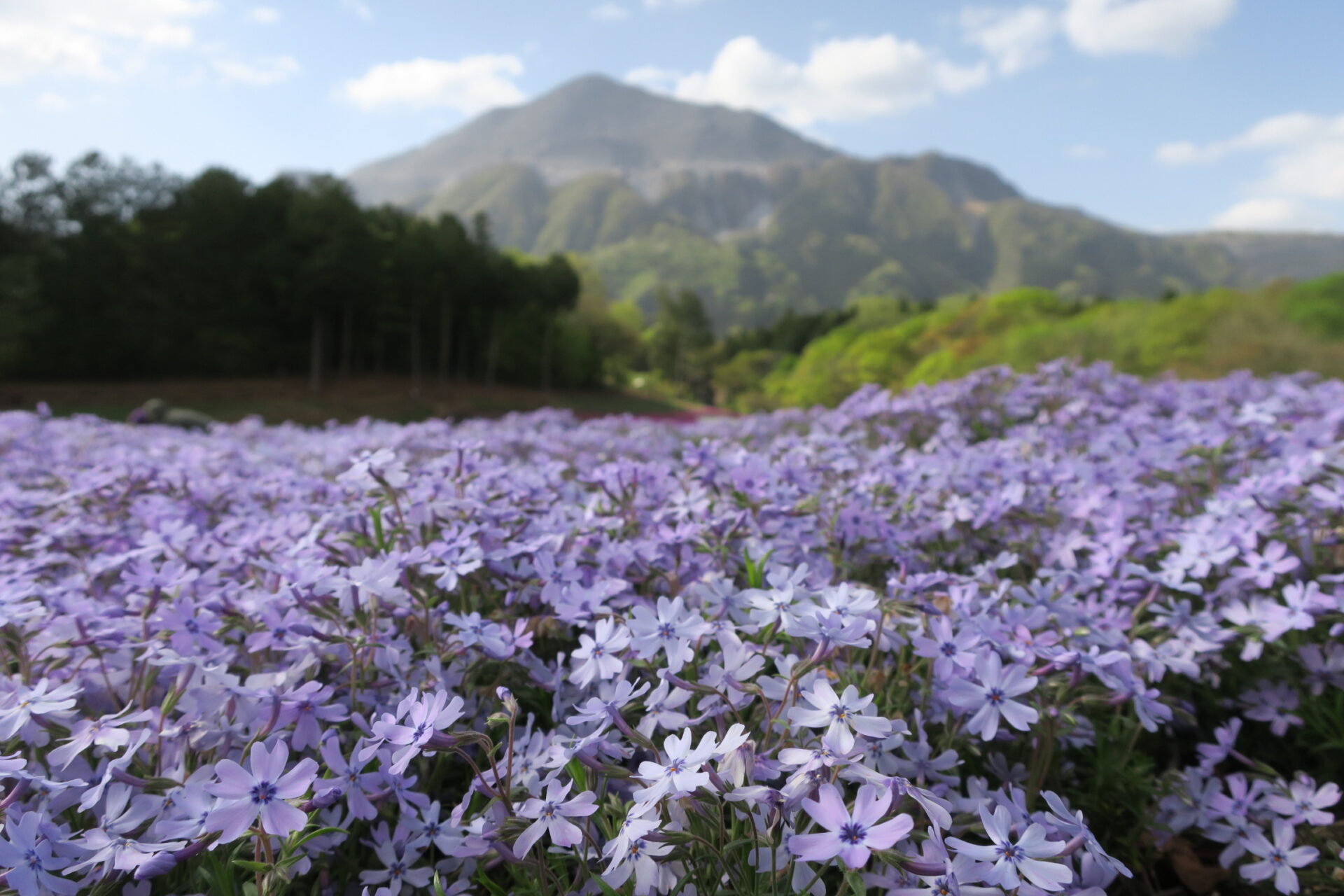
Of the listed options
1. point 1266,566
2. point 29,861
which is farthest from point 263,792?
point 1266,566

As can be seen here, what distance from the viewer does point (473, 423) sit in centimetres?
638

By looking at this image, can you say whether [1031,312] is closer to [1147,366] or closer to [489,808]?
[1147,366]

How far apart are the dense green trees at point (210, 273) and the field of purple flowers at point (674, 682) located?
85.0 ft

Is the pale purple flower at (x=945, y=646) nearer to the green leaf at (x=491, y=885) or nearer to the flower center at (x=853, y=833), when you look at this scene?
the flower center at (x=853, y=833)

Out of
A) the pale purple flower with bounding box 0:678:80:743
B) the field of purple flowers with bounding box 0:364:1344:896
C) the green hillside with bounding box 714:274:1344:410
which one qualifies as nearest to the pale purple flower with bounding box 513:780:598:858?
the field of purple flowers with bounding box 0:364:1344:896

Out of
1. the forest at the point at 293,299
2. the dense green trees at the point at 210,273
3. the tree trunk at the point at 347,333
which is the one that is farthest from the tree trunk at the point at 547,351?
the tree trunk at the point at 347,333

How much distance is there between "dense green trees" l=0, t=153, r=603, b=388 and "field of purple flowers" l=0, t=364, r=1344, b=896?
25.9 meters

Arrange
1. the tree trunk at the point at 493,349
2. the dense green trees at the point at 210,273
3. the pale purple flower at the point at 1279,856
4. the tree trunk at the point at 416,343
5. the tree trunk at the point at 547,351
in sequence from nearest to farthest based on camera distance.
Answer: the pale purple flower at the point at 1279,856 < the dense green trees at the point at 210,273 < the tree trunk at the point at 416,343 < the tree trunk at the point at 493,349 < the tree trunk at the point at 547,351

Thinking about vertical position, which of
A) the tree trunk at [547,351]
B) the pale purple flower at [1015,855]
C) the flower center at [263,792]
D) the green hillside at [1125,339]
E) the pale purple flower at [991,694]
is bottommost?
the tree trunk at [547,351]

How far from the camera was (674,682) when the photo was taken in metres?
1.29

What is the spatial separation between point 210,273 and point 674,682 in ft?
108

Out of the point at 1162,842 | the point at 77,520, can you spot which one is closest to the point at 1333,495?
the point at 1162,842

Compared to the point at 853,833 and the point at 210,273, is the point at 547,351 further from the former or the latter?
the point at 853,833

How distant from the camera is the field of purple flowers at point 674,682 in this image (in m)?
1.06
